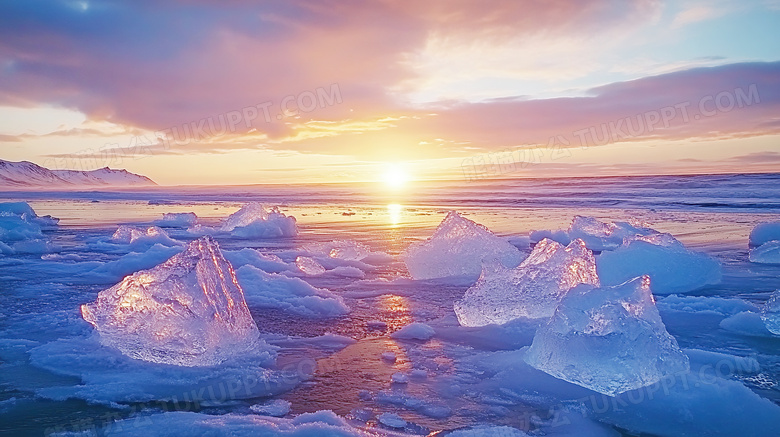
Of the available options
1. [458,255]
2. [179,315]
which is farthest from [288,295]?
[458,255]

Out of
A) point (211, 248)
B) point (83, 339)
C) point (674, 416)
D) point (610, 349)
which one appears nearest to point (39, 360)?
point (83, 339)

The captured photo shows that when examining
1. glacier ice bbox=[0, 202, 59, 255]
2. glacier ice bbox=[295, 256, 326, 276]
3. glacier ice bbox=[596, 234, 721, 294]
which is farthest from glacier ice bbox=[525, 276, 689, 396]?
glacier ice bbox=[0, 202, 59, 255]

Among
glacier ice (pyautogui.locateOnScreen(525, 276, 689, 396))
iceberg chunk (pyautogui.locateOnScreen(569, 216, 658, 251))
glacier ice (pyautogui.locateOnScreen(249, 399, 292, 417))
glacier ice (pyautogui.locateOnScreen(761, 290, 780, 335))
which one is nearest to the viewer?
glacier ice (pyautogui.locateOnScreen(249, 399, 292, 417))

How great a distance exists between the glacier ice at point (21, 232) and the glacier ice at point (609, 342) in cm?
1060

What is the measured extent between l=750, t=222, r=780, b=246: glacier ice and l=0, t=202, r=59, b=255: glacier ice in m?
14.1

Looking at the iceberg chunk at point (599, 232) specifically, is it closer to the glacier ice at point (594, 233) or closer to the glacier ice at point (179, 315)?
the glacier ice at point (594, 233)

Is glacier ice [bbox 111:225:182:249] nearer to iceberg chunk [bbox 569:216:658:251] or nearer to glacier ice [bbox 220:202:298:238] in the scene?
glacier ice [bbox 220:202:298:238]

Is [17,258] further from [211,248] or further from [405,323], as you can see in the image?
[405,323]

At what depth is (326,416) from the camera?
317 cm

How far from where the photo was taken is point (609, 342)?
11.9 ft

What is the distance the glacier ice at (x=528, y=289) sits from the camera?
5.15 metres

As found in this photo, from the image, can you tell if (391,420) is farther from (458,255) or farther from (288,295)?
(458,255)

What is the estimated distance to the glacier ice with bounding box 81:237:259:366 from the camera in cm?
416

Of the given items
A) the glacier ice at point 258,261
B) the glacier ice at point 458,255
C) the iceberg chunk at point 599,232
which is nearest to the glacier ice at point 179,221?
the glacier ice at point 258,261
